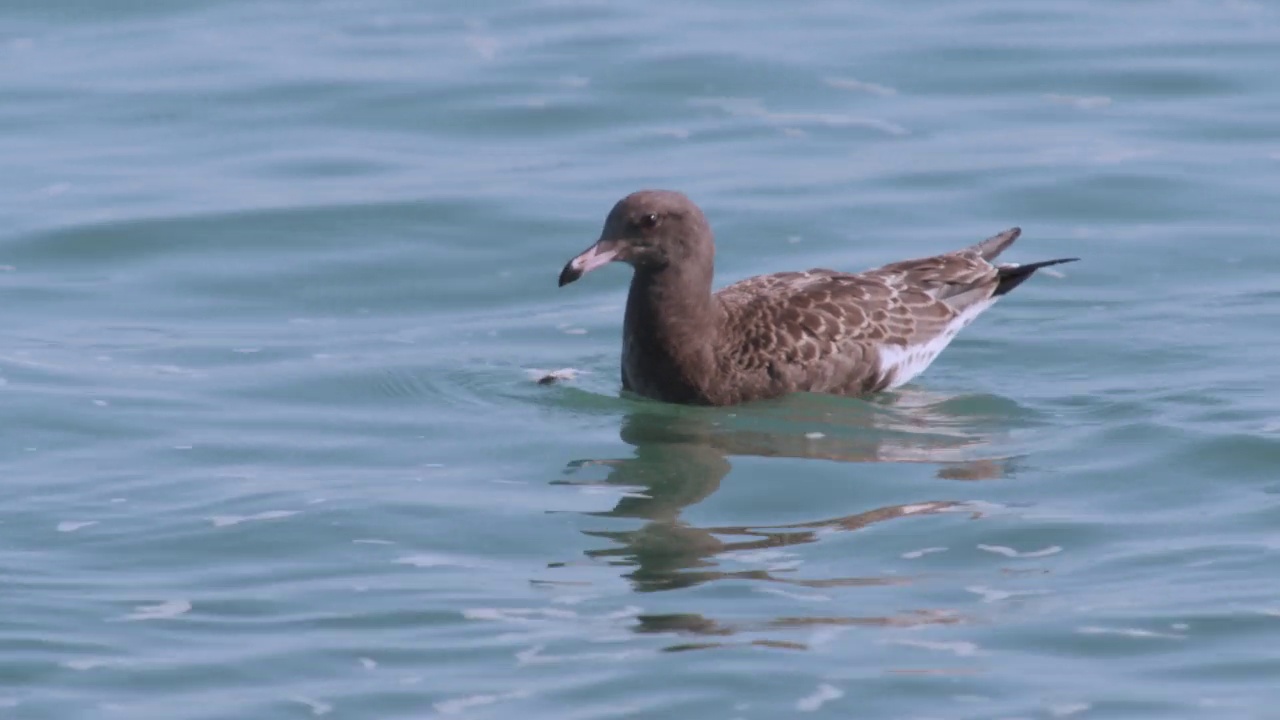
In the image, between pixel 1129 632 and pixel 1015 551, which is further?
pixel 1015 551

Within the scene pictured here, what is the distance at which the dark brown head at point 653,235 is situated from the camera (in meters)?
11.4

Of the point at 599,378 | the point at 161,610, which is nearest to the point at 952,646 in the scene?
the point at 161,610

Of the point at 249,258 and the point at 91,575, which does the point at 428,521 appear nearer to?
the point at 91,575

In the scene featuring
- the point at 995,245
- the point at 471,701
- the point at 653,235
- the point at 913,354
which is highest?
the point at 653,235

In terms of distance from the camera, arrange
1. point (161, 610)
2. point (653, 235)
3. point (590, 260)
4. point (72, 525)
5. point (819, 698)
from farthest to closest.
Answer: point (653, 235)
point (590, 260)
point (72, 525)
point (161, 610)
point (819, 698)

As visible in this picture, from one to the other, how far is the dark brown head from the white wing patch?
3.37 ft

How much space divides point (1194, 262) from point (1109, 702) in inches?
261

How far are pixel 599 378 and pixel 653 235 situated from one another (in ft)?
3.23

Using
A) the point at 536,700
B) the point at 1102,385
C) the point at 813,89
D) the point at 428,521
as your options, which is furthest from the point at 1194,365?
the point at 813,89

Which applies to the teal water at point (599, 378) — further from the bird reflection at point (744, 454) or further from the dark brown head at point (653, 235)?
the dark brown head at point (653, 235)

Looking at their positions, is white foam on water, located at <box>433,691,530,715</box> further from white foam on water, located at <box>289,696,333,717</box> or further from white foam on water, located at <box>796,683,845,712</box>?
white foam on water, located at <box>796,683,845,712</box>

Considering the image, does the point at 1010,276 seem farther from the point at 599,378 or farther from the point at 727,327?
the point at 599,378

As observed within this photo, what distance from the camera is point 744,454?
10.7 metres

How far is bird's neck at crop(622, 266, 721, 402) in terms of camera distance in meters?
11.5
